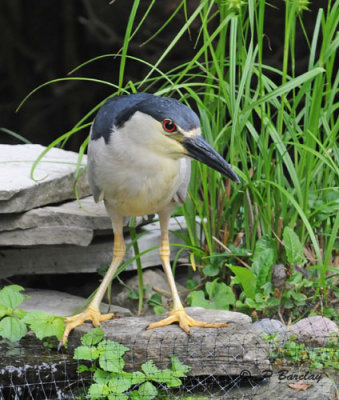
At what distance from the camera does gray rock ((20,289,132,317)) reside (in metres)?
3.00

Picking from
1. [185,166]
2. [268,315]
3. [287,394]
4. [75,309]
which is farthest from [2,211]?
[287,394]

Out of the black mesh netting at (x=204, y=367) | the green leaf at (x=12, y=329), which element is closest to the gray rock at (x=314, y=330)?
the black mesh netting at (x=204, y=367)

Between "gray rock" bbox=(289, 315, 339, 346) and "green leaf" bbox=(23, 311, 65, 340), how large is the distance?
835mm

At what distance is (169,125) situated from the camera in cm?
246

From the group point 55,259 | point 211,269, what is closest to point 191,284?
point 211,269

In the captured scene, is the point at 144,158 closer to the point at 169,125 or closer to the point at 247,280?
the point at 169,125

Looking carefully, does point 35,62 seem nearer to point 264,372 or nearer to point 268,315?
point 268,315

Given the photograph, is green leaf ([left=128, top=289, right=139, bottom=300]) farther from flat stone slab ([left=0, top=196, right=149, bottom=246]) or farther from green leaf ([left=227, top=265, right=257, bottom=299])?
green leaf ([left=227, top=265, right=257, bottom=299])

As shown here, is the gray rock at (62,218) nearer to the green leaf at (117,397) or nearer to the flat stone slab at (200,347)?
the flat stone slab at (200,347)

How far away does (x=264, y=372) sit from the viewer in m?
2.44

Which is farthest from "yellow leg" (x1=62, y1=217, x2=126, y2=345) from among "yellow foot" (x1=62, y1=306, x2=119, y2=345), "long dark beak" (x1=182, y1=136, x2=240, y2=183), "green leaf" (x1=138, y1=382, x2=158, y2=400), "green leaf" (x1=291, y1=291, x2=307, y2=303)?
"green leaf" (x1=291, y1=291, x2=307, y2=303)

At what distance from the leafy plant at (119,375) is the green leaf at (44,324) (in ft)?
0.46

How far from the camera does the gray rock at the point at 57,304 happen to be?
3004 mm

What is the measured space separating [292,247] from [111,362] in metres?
0.89
